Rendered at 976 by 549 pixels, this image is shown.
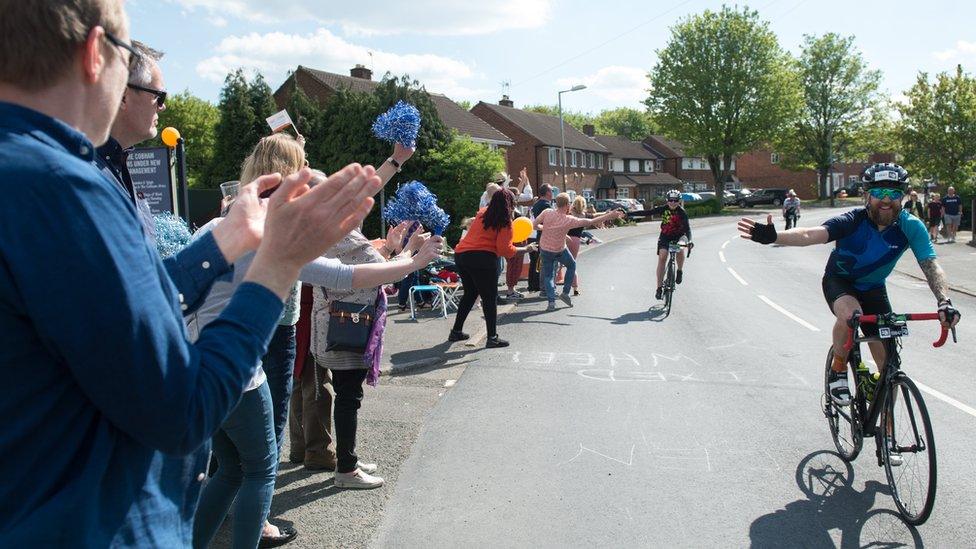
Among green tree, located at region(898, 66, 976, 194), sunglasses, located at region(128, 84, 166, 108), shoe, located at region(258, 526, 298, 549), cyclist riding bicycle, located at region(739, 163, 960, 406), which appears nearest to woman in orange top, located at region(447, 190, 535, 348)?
cyclist riding bicycle, located at region(739, 163, 960, 406)

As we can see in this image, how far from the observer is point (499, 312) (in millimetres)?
12367

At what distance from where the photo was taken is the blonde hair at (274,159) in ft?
11.4

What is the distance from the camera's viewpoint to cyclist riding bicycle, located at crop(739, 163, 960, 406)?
5.05 m

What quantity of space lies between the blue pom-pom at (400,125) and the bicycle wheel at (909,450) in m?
3.47

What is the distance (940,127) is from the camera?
39.2 meters

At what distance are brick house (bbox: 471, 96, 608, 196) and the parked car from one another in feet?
46.8

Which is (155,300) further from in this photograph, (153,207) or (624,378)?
(153,207)

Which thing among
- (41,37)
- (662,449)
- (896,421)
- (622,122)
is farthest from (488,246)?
(622,122)

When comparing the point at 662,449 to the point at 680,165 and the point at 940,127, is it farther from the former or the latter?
the point at 680,165

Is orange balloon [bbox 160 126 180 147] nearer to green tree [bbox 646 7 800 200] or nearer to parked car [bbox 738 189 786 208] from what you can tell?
green tree [bbox 646 7 800 200]

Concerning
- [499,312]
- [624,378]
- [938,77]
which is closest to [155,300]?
[624,378]

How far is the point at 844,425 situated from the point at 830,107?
7446 cm

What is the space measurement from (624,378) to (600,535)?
378cm

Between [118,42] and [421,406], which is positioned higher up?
[118,42]
